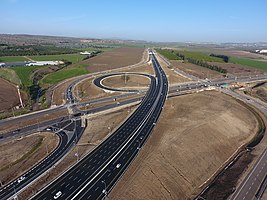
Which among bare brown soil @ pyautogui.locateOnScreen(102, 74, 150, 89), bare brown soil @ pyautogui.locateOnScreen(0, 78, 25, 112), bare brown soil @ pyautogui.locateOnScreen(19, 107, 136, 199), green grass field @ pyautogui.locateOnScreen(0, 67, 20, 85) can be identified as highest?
bare brown soil @ pyautogui.locateOnScreen(102, 74, 150, 89)

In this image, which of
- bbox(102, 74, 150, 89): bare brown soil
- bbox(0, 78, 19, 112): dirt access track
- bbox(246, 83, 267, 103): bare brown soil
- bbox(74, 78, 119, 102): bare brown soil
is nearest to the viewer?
bbox(0, 78, 19, 112): dirt access track

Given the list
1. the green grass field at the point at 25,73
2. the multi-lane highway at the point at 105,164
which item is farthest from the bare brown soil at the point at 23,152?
the green grass field at the point at 25,73

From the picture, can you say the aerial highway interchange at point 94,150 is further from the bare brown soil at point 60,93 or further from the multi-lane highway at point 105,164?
the bare brown soil at point 60,93

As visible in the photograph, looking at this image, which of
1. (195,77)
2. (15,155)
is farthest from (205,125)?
(195,77)

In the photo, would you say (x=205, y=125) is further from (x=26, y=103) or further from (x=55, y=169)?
(x=26, y=103)

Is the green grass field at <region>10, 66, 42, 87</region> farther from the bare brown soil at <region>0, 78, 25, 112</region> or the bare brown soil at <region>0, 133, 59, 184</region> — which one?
the bare brown soil at <region>0, 133, 59, 184</region>

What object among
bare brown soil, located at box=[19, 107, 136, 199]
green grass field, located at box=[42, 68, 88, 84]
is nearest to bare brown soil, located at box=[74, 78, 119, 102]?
bare brown soil, located at box=[19, 107, 136, 199]

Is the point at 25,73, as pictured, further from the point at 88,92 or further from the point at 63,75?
the point at 88,92
